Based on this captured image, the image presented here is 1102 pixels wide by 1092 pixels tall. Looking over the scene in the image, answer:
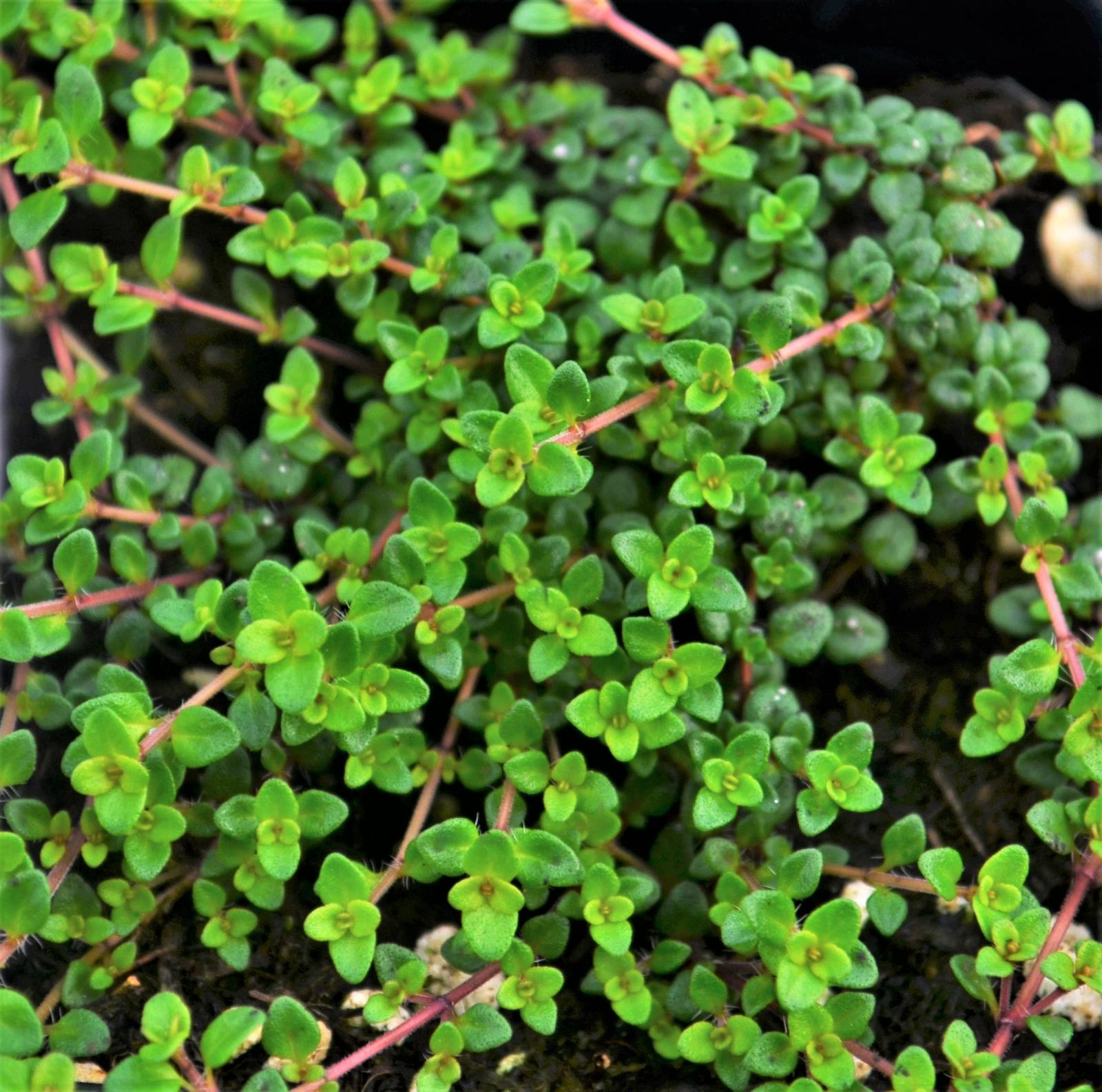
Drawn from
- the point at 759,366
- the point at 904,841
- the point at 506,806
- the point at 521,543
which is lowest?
the point at 506,806

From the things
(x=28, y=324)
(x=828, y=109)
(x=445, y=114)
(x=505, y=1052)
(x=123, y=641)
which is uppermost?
(x=828, y=109)

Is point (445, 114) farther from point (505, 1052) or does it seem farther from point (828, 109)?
point (505, 1052)

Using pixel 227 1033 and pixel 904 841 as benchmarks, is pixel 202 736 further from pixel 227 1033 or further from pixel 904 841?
pixel 904 841

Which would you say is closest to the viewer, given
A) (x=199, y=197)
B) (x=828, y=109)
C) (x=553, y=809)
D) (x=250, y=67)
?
(x=553, y=809)

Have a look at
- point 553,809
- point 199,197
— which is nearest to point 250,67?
point 199,197

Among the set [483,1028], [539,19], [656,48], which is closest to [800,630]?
[483,1028]

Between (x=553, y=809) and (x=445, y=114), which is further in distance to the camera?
(x=445, y=114)
